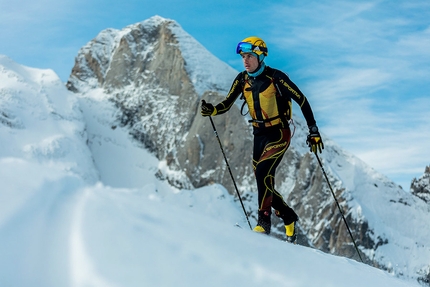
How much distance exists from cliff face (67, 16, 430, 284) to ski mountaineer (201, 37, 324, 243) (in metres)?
48.5

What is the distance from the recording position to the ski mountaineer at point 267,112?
8117 millimetres

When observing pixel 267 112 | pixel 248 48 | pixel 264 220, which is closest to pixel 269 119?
pixel 267 112

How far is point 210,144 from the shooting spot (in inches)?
3039

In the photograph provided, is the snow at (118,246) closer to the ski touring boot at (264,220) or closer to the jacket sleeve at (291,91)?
the ski touring boot at (264,220)

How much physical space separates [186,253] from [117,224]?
59cm

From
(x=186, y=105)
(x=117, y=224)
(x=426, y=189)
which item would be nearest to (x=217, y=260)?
(x=117, y=224)

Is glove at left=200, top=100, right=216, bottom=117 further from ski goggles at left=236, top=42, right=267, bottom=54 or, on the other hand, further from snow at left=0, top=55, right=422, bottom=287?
snow at left=0, top=55, right=422, bottom=287

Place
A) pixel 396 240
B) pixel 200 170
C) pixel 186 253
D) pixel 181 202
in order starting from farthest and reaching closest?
pixel 200 170
pixel 396 240
pixel 181 202
pixel 186 253

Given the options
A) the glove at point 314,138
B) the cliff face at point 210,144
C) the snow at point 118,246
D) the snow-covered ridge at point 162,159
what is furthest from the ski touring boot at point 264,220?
the cliff face at point 210,144

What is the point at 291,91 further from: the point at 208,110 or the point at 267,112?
the point at 208,110

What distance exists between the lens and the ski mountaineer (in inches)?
320

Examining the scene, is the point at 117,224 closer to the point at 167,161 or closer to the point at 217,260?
the point at 217,260

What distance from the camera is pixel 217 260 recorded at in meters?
3.44

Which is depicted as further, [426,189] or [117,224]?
[426,189]
